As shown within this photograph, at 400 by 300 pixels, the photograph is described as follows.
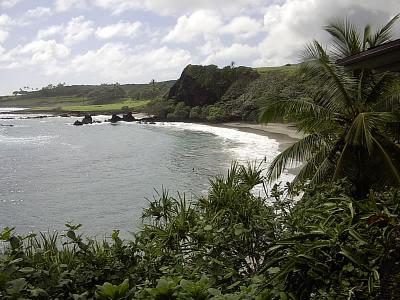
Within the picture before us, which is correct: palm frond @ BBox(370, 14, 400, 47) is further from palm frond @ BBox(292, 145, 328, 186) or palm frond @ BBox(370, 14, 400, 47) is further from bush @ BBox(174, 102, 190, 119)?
bush @ BBox(174, 102, 190, 119)

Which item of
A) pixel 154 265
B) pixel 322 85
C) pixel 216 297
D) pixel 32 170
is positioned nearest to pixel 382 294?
pixel 216 297

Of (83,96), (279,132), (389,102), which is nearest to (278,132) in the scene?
(279,132)

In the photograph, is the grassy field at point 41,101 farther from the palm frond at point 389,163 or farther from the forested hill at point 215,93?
the palm frond at point 389,163

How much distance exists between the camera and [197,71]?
8000 centimetres

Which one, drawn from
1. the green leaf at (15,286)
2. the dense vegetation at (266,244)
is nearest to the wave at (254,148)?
the dense vegetation at (266,244)

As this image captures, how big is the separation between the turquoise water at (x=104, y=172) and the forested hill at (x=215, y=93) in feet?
48.5

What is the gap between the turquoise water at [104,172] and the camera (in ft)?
66.3

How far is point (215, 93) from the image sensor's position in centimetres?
7700

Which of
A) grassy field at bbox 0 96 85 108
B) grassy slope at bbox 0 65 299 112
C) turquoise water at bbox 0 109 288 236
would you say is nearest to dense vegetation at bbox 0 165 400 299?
turquoise water at bbox 0 109 288 236

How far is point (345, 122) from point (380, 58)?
5.18 meters

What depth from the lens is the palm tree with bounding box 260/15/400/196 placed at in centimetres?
917

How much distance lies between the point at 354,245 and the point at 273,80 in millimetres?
63256

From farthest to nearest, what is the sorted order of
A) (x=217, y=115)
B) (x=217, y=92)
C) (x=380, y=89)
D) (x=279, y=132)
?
(x=217, y=92), (x=217, y=115), (x=279, y=132), (x=380, y=89)

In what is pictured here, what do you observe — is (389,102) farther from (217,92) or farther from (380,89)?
(217,92)
